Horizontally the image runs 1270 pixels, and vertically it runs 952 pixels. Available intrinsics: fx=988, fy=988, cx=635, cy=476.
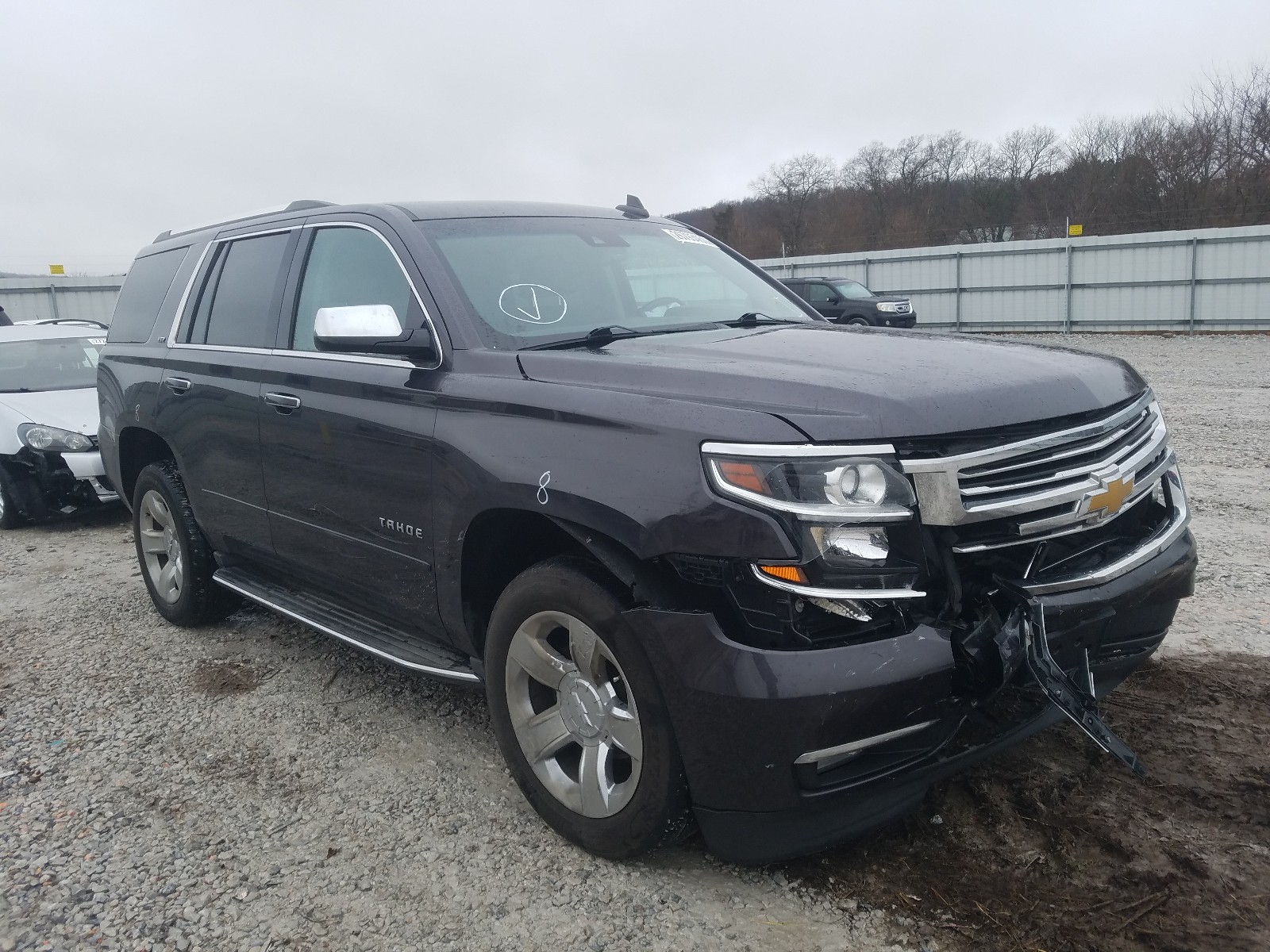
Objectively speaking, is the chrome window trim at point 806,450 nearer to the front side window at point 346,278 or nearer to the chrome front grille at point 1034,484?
the chrome front grille at point 1034,484

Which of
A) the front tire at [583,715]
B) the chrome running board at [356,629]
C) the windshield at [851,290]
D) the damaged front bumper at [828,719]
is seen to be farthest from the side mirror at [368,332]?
the windshield at [851,290]

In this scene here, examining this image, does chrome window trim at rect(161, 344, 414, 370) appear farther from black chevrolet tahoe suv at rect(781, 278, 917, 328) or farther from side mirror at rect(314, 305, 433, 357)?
black chevrolet tahoe suv at rect(781, 278, 917, 328)

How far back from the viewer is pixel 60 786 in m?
3.43

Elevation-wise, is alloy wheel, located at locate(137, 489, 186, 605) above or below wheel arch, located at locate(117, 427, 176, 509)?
below

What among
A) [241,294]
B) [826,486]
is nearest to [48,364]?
[241,294]

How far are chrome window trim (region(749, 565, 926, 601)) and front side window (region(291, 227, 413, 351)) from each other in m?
1.67

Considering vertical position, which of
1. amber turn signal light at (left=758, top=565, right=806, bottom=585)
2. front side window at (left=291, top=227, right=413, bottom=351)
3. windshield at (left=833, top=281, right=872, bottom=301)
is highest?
front side window at (left=291, top=227, right=413, bottom=351)

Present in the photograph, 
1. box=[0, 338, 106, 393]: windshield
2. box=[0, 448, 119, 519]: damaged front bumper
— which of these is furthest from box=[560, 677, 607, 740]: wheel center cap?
box=[0, 338, 106, 393]: windshield

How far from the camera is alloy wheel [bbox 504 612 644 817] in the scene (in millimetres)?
2621

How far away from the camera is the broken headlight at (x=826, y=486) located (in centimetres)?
225

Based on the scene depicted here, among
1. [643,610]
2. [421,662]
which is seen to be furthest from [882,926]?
[421,662]

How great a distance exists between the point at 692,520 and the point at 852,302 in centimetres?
2179

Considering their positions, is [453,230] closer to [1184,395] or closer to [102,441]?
[102,441]

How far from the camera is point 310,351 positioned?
3.79m
